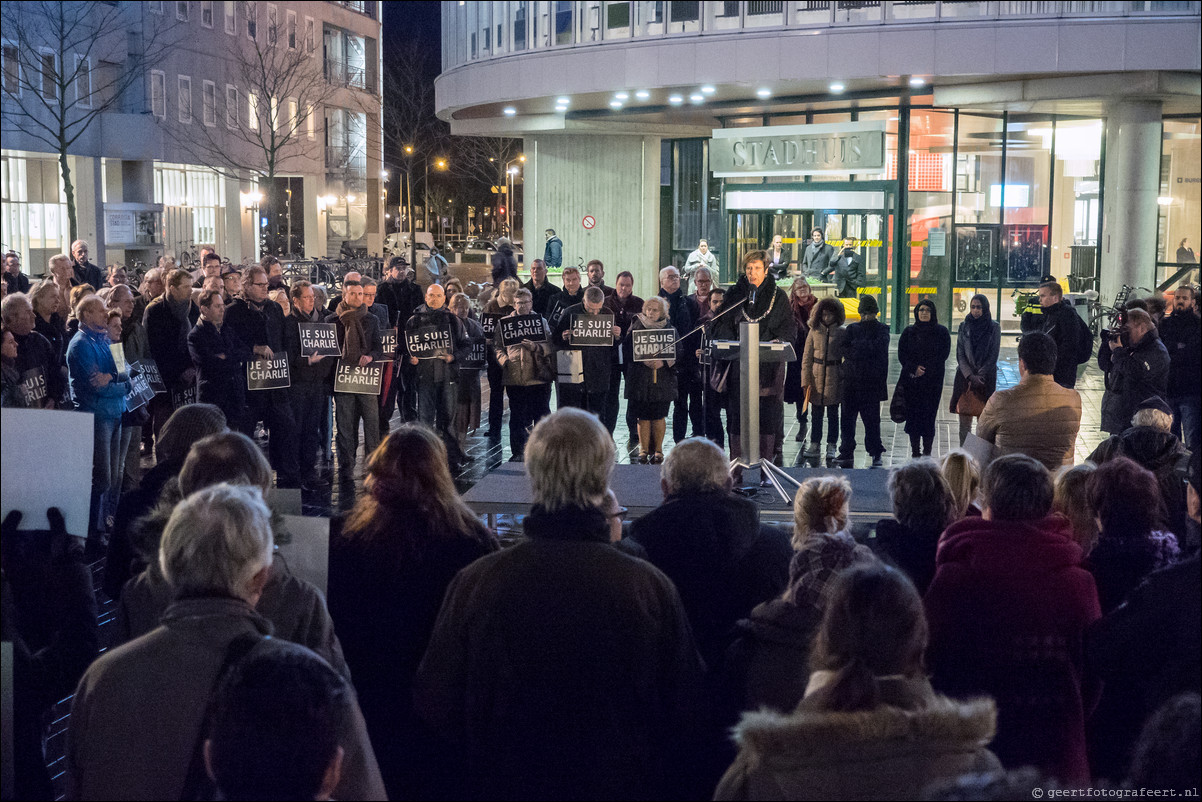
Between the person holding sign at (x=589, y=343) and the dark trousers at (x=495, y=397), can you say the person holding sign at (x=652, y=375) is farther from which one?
the dark trousers at (x=495, y=397)

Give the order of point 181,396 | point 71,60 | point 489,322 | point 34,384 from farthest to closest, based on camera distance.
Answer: point 71,60, point 489,322, point 181,396, point 34,384

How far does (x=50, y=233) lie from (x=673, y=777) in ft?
137

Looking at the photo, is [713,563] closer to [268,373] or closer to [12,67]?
[268,373]

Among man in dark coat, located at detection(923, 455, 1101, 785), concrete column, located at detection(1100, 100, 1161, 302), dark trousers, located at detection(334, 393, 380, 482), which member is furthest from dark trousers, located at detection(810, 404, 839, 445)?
concrete column, located at detection(1100, 100, 1161, 302)

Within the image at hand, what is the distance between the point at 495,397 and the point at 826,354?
376 cm

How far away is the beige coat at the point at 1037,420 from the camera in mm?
7309

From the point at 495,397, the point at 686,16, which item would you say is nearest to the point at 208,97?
the point at 686,16

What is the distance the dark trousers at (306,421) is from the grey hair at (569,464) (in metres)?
8.36

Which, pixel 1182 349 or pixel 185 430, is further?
pixel 1182 349

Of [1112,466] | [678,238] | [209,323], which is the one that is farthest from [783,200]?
[1112,466]

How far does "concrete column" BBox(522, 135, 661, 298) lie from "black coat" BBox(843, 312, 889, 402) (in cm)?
1769

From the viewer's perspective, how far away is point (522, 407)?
12336mm

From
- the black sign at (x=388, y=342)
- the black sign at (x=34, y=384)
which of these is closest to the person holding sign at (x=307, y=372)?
the black sign at (x=388, y=342)

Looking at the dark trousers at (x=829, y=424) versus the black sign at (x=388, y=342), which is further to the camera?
the dark trousers at (x=829, y=424)
